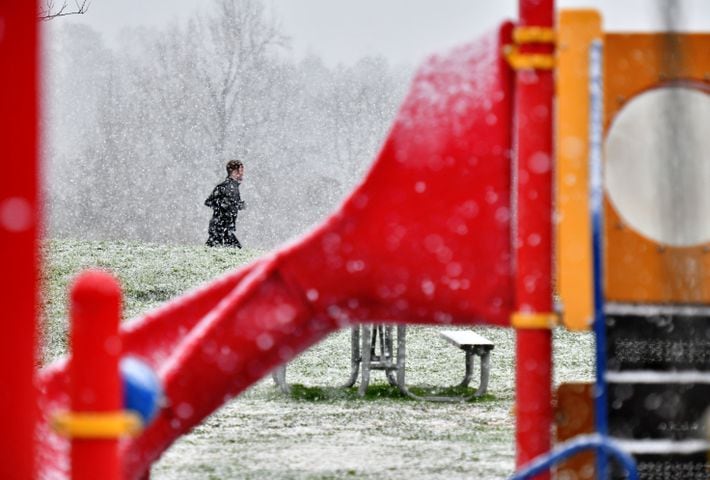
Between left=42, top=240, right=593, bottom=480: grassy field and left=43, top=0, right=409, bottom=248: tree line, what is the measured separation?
70.1 feet

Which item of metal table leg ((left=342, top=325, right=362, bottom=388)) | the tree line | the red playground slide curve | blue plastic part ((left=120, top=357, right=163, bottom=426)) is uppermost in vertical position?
the tree line

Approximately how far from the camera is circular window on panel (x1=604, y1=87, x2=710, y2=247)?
372 cm

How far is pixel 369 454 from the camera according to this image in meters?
6.29

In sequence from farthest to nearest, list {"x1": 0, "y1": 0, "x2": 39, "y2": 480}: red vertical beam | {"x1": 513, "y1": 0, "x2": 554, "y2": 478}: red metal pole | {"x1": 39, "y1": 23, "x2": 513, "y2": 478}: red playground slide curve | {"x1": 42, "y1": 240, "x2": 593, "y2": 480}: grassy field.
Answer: {"x1": 42, "y1": 240, "x2": 593, "y2": 480}: grassy field < {"x1": 39, "y1": 23, "x2": 513, "y2": 478}: red playground slide curve < {"x1": 513, "y1": 0, "x2": 554, "y2": 478}: red metal pole < {"x1": 0, "y1": 0, "x2": 39, "y2": 480}: red vertical beam

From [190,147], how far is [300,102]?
5270mm

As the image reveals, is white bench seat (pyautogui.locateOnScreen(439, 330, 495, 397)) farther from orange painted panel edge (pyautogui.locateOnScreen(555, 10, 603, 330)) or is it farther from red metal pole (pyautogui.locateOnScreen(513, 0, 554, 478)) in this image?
orange painted panel edge (pyautogui.locateOnScreen(555, 10, 603, 330))

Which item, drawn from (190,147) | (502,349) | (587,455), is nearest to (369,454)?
(587,455)

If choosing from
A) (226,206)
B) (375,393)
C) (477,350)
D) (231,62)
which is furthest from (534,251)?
(231,62)

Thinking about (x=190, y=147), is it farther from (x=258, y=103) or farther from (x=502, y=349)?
(x=502, y=349)

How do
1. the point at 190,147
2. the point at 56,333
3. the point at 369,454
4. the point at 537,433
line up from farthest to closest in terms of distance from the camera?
the point at 190,147, the point at 56,333, the point at 369,454, the point at 537,433

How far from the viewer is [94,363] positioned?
7.44 ft

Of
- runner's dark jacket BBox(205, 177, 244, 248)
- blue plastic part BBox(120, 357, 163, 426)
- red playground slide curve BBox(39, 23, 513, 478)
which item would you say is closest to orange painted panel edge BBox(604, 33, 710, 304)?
red playground slide curve BBox(39, 23, 513, 478)

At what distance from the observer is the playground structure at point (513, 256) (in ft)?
11.8

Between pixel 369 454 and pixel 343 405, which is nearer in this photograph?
pixel 369 454
